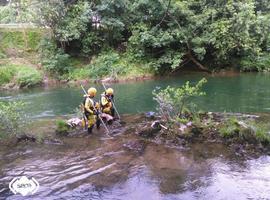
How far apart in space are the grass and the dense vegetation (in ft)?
4.23

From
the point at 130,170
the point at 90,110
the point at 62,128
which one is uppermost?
the point at 90,110

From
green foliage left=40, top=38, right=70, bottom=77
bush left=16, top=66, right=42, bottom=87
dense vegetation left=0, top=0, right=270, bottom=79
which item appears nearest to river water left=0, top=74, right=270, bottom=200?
bush left=16, top=66, right=42, bottom=87

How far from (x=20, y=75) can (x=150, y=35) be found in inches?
349

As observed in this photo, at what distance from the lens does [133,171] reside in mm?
8719

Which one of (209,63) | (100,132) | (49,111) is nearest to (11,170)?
(100,132)

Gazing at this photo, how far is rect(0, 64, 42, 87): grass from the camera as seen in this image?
2459 centimetres

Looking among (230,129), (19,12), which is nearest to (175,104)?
(230,129)

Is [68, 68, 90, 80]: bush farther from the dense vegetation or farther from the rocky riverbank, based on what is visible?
the rocky riverbank

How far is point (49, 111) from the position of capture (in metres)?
16.8

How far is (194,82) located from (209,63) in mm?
5360

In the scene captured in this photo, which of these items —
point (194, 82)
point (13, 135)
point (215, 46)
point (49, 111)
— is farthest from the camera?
point (215, 46)

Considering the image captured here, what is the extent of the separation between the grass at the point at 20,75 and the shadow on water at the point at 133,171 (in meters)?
14.1

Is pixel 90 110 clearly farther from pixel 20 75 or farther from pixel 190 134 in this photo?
pixel 20 75

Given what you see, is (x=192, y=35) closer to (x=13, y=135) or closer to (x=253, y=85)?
(x=253, y=85)
